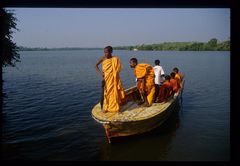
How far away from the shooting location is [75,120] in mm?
10523

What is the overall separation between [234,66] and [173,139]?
183 inches

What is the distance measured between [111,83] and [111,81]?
0.17 feet

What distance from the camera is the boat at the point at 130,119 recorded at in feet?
23.3

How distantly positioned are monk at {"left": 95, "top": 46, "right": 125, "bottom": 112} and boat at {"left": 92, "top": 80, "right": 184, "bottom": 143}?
0.72 ft

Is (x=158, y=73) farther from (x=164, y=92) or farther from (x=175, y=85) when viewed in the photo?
(x=164, y=92)

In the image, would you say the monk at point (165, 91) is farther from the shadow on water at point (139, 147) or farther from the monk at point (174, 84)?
the shadow on water at point (139, 147)

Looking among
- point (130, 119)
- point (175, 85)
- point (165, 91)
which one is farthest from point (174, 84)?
point (130, 119)

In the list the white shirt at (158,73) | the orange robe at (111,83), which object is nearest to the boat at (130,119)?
the orange robe at (111,83)

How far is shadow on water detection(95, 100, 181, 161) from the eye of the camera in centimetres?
727

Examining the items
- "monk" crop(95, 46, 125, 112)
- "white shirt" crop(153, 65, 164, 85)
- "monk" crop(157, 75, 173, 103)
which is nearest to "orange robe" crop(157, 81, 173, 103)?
"monk" crop(157, 75, 173, 103)

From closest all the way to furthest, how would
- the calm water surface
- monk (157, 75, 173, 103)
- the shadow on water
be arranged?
the shadow on water, the calm water surface, monk (157, 75, 173, 103)

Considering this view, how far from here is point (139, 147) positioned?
7.66m

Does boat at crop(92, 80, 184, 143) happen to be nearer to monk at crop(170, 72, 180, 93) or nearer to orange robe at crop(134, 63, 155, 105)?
orange robe at crop(134, 63, 155, 105)
